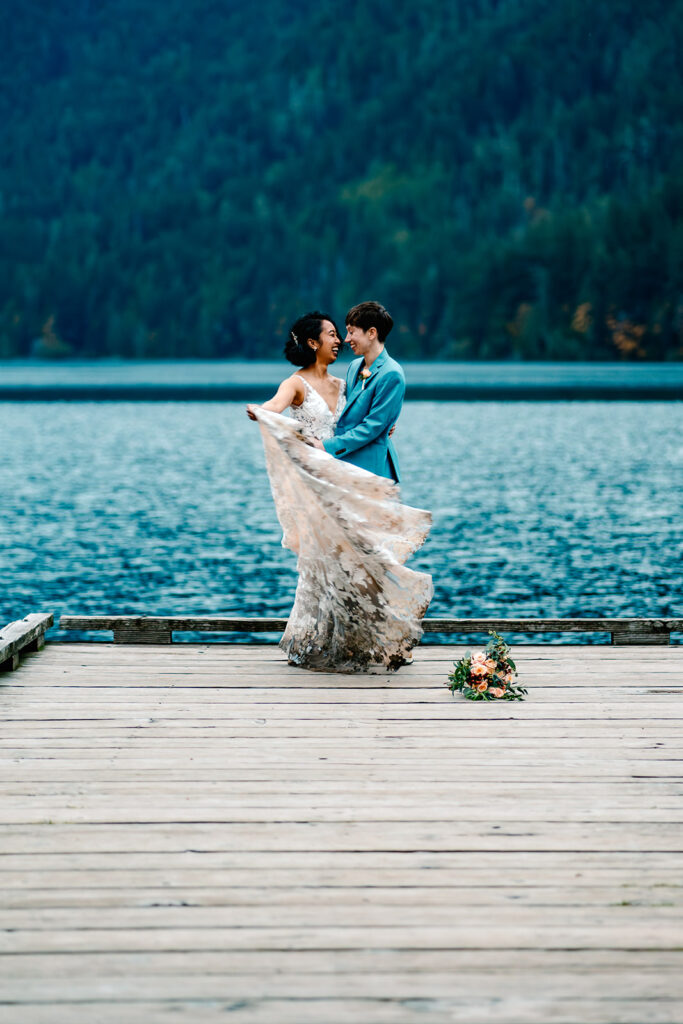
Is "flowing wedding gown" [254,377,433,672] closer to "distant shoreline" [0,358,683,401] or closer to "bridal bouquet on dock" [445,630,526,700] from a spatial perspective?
"bridal bouquet on dock" [445,630,526,700]

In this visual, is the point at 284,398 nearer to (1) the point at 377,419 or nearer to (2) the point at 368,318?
(1) the point at 377,419

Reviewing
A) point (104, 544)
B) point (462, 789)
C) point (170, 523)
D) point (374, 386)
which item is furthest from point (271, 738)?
point (170, 523)

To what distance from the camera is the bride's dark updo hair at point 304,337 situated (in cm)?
662

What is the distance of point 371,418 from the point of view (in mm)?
6598

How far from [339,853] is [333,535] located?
2.68 m

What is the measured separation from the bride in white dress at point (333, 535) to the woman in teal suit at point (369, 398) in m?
0.13

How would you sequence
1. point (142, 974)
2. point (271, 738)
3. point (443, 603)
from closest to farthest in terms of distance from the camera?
point (142, 974) → point (271, 738) → point (443, 603)

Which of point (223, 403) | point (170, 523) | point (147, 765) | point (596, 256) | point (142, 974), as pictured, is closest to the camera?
point (142, 974)

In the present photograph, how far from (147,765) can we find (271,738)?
0.60m

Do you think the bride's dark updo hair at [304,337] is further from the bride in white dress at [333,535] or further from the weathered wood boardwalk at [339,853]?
the weathered wood boardwalk at [339,853]

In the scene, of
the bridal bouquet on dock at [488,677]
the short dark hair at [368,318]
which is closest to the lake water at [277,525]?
the short dark hair at [368,318]

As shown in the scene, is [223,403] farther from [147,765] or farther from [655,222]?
[147,765]

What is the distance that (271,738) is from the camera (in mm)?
5367

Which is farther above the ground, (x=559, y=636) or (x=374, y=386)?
(x=374, y=386)
